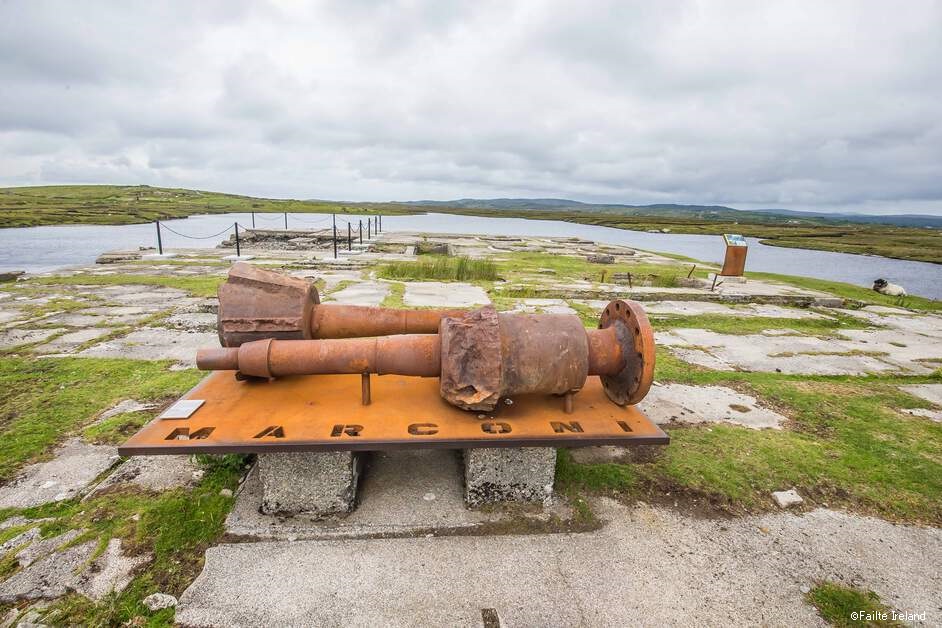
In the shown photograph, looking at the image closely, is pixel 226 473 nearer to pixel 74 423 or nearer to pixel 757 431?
pixel 74 423

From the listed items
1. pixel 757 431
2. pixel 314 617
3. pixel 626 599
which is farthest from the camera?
pixel 757 431

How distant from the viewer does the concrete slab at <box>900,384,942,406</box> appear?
210 inches

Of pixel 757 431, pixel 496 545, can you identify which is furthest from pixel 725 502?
pixel 496 545

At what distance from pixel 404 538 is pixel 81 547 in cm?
183

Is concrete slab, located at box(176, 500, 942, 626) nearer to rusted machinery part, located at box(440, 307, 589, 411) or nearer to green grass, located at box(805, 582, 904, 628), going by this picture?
green grass, located at box(805, 582, 904, 628)

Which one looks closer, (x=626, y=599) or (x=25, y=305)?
(x=626, y=599)

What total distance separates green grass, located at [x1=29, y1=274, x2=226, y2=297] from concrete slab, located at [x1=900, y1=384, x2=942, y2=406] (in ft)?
37.9

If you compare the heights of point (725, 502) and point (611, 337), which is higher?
point (611, 337)

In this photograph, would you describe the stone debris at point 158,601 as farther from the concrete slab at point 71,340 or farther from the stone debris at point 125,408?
the concrete slab at point 71,340

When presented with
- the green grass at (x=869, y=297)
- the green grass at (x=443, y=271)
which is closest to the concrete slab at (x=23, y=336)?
the green grass at (x=443, y=271)

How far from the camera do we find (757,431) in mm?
4340

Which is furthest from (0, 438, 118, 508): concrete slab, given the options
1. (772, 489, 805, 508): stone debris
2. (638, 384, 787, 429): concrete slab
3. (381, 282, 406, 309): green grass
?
(381, 282, 406, 309): green grass

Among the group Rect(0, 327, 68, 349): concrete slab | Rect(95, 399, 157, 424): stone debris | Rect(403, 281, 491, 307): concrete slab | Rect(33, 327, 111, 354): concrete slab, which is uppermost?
Rect(403, 281, 491, 307): concrete slab

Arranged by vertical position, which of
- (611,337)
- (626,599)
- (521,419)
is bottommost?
(626,599)
